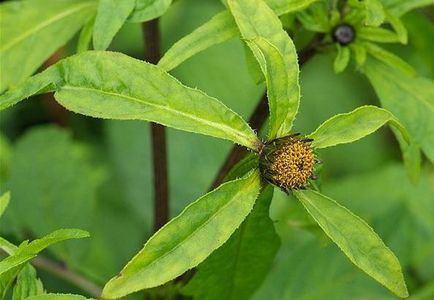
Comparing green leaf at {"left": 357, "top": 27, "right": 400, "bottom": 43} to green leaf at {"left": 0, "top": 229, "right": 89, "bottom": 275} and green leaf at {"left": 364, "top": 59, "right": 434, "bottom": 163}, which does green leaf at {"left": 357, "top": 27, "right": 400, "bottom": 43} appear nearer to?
green leaf at {"left": 364, "top": 59, "right": 434, "bottom": 163}

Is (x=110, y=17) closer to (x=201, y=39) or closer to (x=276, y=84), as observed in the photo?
(x=201, y=39)

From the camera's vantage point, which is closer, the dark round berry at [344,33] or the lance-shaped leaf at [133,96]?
the lance-shaped leaf at [133,96]

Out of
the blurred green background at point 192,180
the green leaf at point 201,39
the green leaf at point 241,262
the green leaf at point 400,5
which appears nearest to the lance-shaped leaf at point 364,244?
the green leaf at point 241,262

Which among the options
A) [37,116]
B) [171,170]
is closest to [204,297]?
[171,170]

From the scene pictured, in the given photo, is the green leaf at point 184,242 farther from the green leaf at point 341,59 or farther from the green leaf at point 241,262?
the green leaf at point 341,59

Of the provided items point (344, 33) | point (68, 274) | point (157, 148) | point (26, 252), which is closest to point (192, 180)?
point (68, 274)

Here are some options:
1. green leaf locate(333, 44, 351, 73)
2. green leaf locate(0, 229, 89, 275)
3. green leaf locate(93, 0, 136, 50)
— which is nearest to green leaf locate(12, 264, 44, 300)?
green leaf locate(0, 229, 89, 275)
